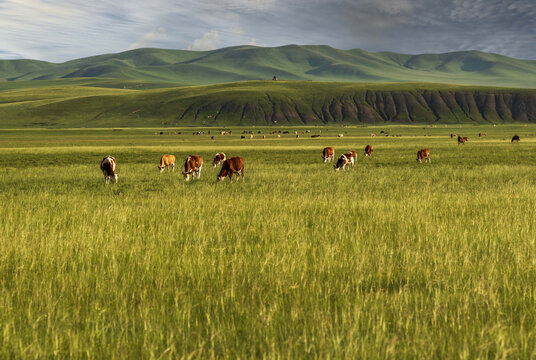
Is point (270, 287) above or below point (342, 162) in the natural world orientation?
below

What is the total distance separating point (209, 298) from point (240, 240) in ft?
10.2

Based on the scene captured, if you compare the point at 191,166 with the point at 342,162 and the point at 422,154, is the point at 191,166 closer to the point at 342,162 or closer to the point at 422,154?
the point at 342,162

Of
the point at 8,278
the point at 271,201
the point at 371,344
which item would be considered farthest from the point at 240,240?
the point at 271,201

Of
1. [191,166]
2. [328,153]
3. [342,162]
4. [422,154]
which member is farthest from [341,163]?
[191,166]

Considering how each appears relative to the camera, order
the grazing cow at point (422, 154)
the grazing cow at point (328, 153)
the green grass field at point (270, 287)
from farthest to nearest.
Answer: the grazing cow at point (328, 153), the grazing cow at point (422, 154), the green grass field at point (270, 287)

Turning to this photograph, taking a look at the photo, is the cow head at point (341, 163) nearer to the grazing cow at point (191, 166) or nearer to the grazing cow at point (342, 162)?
the grazing cow at point (342, 162)

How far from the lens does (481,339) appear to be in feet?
13.0

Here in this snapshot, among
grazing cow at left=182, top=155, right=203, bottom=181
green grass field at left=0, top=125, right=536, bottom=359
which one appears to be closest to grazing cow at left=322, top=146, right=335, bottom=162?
grazing cow at left=182, top=155, right=203, bottom=181

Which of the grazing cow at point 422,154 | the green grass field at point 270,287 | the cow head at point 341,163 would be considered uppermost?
the grazing cow at point 422,154

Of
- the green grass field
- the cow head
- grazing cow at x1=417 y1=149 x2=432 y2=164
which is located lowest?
the green grass field

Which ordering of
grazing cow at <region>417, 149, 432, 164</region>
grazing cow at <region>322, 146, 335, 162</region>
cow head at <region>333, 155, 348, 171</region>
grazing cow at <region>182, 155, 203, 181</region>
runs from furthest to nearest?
grazing cow at <region>322, 146, 335, 162</region> → grazing cow at <region>417, 149, 432, 164</region> → cow head at <region>333, 155, 348, 171</region> → grazing cow at <region>182, 155, 203, 181</region>

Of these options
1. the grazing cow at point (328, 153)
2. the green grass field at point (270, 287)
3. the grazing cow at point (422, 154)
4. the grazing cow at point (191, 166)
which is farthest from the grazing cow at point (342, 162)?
the green grass field at point (270, 287)

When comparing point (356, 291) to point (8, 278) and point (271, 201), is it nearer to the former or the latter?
point (8, 278)

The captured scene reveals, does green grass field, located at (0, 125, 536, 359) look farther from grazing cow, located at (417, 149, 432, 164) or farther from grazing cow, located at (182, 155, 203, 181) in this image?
grazing cow, located at (417, 149, 432, 164)
